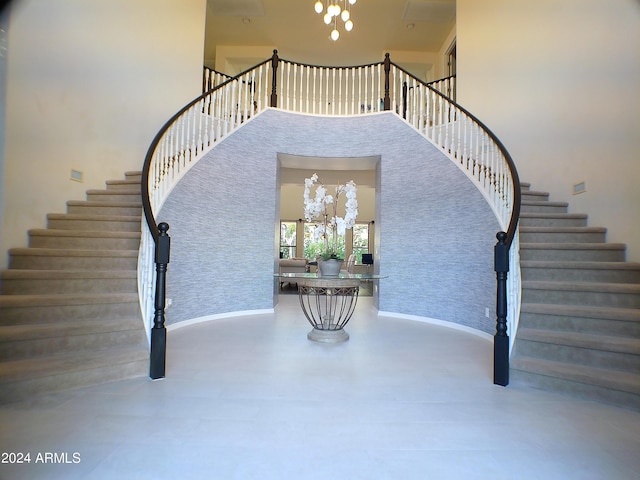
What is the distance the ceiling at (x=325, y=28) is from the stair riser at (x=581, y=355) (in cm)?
705

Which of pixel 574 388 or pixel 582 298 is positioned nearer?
pixel 574 388

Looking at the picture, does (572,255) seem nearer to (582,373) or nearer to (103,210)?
(582,373)

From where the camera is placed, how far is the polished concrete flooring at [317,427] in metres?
1.55

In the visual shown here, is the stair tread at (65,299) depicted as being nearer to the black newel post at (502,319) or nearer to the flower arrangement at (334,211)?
the flower arrangement at (334,211)

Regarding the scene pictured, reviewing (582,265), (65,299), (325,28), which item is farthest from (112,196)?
(325,28)

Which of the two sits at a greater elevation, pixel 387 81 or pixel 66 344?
pixel 387 81

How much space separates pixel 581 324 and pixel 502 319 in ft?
2.10

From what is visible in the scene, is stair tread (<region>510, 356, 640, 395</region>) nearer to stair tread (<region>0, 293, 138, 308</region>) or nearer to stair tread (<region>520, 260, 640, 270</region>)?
stair tread (<region>520, 260, 640, 270</region>)

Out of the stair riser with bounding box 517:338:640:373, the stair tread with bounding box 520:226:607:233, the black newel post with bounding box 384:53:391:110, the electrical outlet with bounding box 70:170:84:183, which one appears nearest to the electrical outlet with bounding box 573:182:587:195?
the stair tread with bounding box 520:226:607:233

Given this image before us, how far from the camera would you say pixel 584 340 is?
2457 millimetres

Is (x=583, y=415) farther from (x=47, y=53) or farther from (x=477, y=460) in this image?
(x=47, y=53)

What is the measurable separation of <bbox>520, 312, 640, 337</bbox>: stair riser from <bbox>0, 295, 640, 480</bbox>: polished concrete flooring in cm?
57

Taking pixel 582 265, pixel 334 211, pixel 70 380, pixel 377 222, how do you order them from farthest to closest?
1. pixel 377 222
2. pixel 334 211
3. pixel 582 265
4. pixel 70 380

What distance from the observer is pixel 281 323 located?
480cm
